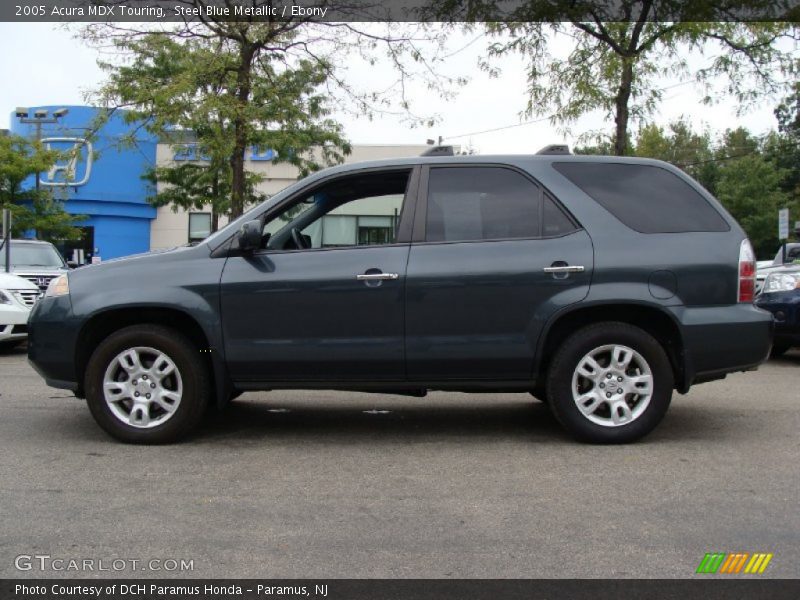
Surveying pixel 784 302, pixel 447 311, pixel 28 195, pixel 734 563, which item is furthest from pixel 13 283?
pixel 28 195

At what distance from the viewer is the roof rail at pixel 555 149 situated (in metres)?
5.47

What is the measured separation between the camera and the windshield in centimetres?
1338

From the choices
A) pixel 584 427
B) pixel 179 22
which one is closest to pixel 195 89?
pixel 179 22

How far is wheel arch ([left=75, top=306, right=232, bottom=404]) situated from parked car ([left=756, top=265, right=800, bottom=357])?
674 cm

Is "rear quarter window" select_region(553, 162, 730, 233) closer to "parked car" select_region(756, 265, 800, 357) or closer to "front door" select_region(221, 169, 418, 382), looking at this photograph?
"front door" select_region(221, 169, 418, 382)

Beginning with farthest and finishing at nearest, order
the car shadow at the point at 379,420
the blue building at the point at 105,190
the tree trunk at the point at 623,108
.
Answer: the blue building at the point at 105,190
the tree trunk at the point at 623,108
the car shadow at the point at 379,420

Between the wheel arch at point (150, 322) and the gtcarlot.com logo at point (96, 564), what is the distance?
1.94 metres

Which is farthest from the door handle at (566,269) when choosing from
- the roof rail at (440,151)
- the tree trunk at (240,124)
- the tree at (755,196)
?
the tree at (755,196)

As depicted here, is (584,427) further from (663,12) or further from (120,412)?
(663,12)

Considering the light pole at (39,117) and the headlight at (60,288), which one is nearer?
the headlight at (60,288)

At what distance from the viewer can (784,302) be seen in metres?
9.05

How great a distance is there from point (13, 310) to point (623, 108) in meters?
10.7

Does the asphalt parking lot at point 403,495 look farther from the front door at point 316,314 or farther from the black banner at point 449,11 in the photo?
the black banner at point 449,11

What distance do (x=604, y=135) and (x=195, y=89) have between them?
817cm
